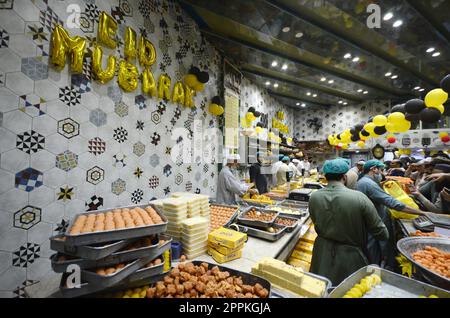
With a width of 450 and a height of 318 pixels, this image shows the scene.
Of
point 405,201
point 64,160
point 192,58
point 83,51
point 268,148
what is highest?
point 192,58

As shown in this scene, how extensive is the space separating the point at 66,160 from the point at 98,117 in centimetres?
65

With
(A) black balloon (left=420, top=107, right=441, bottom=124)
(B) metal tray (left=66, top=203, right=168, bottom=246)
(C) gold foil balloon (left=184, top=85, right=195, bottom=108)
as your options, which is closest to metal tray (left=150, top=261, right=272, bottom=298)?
(B) metal tray (left=66, top=203, right=168, bottom=246)

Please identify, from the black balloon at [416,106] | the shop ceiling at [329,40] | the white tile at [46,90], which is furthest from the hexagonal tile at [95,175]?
the black balloon at [416,106]

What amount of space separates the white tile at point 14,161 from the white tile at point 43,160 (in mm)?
46

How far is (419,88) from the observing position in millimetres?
8461

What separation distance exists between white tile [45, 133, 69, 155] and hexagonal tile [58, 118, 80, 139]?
52 millimetres

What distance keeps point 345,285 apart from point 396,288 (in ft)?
1.48

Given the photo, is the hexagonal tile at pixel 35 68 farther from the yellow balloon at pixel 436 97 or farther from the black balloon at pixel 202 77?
the yellow balloon at pixel 436 97

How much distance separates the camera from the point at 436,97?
13.7 feet

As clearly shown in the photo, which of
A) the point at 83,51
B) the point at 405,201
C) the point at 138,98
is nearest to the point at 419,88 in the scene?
the point at 405,201

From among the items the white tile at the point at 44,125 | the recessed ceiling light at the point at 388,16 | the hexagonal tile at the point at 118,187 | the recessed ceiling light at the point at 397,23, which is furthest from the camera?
the recessed ceiling light at the point at 397,23

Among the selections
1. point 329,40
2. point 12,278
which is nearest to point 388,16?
point 329,40

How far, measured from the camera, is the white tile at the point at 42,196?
1.99 meters

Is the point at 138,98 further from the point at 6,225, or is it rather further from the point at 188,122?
the point at 6,225
